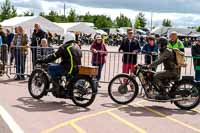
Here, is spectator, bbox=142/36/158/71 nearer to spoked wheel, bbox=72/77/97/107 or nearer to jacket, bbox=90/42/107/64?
jacket, bbox=90/42/107/64

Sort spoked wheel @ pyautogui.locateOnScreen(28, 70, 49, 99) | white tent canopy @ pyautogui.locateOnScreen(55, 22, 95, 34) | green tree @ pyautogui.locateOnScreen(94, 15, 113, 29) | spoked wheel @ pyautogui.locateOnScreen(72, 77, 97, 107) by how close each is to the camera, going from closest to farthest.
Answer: spoked wheel @ pyautogui.locateOnScreen(72, 77, 97, 107), spoked wheel @ pyautogui.locateOnScreen(28, 70, 49, 99), white tent canopy @ pyautogui.locateOnScreen(55, 22, 95, 34), green tree @ pyautogui.locateOnScreen(94, 15, 113, 29)

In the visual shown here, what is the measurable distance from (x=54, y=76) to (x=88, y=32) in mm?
51207

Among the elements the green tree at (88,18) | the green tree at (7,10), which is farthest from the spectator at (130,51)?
the green tree at (88,18)

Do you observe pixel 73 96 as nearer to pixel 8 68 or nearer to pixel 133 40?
pixel 133 40

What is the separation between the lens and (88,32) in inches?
2438

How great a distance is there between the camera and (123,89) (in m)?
11.2

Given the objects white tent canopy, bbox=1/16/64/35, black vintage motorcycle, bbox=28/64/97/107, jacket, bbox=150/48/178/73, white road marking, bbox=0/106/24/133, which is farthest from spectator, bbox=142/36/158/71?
white tent canopy, bbox=1/16/64/35

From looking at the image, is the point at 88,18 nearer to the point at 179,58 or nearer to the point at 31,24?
the point at 31,24

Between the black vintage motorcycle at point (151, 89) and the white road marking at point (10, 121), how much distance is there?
2865 mm

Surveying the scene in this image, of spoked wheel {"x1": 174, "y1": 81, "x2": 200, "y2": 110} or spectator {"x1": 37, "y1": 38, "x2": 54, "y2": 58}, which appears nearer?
spoked wheel {"x1": 174, "y1": 81, "x2": 200, "y2": 110}

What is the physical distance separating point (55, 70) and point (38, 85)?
0.68m

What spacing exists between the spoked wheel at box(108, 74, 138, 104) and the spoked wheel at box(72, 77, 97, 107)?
89cm

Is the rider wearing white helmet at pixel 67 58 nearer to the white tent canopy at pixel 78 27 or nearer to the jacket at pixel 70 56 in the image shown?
the jacket at pixel 70 56

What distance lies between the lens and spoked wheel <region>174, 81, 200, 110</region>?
10.7 metres
